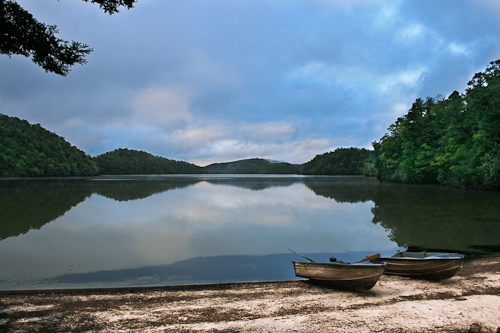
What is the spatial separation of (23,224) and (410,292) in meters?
19.7

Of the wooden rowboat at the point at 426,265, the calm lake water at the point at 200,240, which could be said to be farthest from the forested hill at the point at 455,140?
the wooden rowboat at the point at 426,265

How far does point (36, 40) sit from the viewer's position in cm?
798

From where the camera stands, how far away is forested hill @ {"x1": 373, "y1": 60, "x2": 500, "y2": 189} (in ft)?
112

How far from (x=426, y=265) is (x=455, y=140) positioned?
148 ft

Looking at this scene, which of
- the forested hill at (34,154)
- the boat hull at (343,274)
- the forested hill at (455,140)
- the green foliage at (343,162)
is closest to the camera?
the boat hull at (343,274)

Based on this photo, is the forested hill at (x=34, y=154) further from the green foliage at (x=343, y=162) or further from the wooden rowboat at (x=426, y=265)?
the green foliage at (x=343, y=162)

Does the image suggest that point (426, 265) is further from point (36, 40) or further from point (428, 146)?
point (428, 146)

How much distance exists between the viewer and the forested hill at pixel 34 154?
299ft

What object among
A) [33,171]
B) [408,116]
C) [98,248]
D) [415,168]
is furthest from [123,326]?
[33,171]

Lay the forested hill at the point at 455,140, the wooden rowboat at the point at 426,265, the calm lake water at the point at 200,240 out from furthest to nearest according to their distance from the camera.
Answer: the forested hill at the point at 455,140 → the calm lake water at the point at 200,240 → the wooden rowboat at the point at 426,265

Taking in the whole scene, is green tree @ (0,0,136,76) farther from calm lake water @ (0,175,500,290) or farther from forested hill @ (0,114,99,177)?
forested hill @ (0,114,99,177)

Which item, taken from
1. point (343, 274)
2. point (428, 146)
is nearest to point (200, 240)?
point (343, 274)

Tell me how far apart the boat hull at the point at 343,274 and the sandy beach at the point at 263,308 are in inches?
8.5

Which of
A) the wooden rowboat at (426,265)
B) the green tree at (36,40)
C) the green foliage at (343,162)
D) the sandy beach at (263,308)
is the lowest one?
the sandy beach at (263,308)
